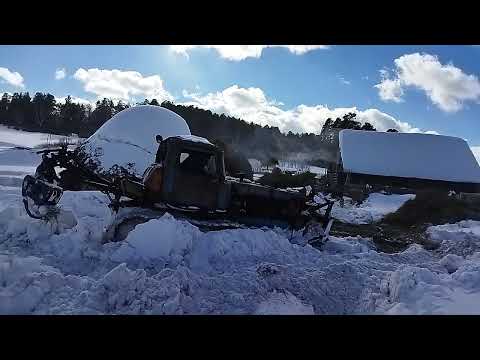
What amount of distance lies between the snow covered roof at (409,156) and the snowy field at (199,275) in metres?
17.0

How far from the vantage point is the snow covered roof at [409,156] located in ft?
76.0

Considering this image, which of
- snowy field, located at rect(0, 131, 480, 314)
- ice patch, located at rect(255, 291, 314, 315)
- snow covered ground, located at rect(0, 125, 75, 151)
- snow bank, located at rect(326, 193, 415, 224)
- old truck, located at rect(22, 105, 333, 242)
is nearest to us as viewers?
snowy field, located at rect(0, 131, 480, 314)

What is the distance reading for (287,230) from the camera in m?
7.43

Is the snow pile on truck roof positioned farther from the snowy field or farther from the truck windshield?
the snowy field

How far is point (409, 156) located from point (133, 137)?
1761 cm

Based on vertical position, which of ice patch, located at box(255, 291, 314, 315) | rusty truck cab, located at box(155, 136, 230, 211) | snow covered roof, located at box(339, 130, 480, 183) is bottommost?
ice patch, located at box(255, 291, 314, 315)

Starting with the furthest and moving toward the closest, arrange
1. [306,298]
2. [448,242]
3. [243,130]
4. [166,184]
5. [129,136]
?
1. [243,130]
2. [129,136]
3. [448,242]
4. [166,184]
5. [306,298]

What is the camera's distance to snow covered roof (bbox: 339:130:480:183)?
23.2 metres

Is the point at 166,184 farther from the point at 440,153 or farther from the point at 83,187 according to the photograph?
the point at 440,153

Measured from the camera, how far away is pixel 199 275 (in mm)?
Answer: 4621

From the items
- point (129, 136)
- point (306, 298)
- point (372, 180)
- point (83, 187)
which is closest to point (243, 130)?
point (372, 180)

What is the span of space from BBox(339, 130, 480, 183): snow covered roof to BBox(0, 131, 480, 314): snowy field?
17.0m

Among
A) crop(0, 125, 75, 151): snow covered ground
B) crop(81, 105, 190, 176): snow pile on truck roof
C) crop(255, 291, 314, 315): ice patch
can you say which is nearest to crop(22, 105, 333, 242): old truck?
crop(255, 291, 314, 315): ice patch
